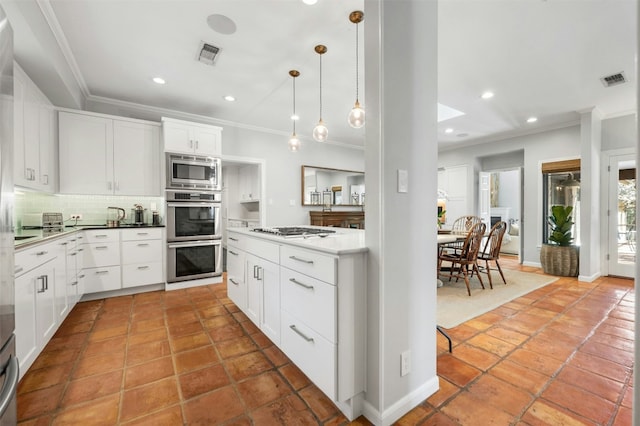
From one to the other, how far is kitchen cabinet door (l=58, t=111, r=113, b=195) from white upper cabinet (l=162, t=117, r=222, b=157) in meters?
0.69

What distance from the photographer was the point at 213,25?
2.30 metres

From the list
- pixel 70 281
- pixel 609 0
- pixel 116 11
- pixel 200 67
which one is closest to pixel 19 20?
pixel 116 11

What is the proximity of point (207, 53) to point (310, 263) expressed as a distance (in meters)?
2.48

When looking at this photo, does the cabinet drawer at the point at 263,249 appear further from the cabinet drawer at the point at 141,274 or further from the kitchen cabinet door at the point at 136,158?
the kitchen cabinet door at the point at 136,158

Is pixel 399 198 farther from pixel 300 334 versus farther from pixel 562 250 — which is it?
pixel 562 250

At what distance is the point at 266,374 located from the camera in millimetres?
1804

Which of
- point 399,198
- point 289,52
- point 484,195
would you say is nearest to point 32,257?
point 399,198

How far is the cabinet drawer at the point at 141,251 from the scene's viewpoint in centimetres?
347

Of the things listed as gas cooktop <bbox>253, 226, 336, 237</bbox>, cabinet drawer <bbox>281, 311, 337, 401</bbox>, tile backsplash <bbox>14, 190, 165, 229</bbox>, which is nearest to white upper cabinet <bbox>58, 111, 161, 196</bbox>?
tile backsplash <bbox>14, 190, 165, 229</bbox>

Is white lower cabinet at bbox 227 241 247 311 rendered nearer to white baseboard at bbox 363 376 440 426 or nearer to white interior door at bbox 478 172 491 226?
white baseboard at bbox 363 376 440 426

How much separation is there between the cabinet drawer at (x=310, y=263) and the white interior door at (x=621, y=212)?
18.1 ft

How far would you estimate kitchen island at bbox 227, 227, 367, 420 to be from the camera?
4.49 ft

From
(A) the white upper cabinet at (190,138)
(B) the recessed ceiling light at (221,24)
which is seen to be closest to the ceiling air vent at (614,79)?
(B) the recessed ceiling light at (221,24)

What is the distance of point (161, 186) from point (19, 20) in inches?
89.8
